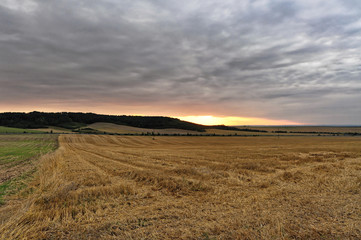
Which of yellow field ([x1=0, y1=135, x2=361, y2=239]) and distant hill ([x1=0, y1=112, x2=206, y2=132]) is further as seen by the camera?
distant hill ([x1=0, y1=112, x2=206, y2=132])

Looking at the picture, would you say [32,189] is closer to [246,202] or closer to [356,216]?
[246,202]

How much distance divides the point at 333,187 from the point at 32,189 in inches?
596

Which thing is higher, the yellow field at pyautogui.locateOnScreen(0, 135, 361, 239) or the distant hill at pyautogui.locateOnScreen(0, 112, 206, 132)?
the distant hill at pyautogui.locateOnScreen(0, 112, 206, 132)

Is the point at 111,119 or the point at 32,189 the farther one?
the point at 111,119

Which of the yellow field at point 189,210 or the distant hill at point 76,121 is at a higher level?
the distant hill at point 76,121

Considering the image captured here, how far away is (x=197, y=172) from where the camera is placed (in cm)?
1444

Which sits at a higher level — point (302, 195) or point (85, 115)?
point (85, 115)

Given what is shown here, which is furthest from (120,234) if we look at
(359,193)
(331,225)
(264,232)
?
(359,193)

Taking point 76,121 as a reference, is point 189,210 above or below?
below

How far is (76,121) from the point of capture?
146500 mm

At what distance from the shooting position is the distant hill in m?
125

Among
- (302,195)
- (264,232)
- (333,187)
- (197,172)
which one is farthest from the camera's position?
(197,172)

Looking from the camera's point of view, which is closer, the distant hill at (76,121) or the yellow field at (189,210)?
the yellow field at (189,210)

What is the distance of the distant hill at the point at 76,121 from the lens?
124750mm
